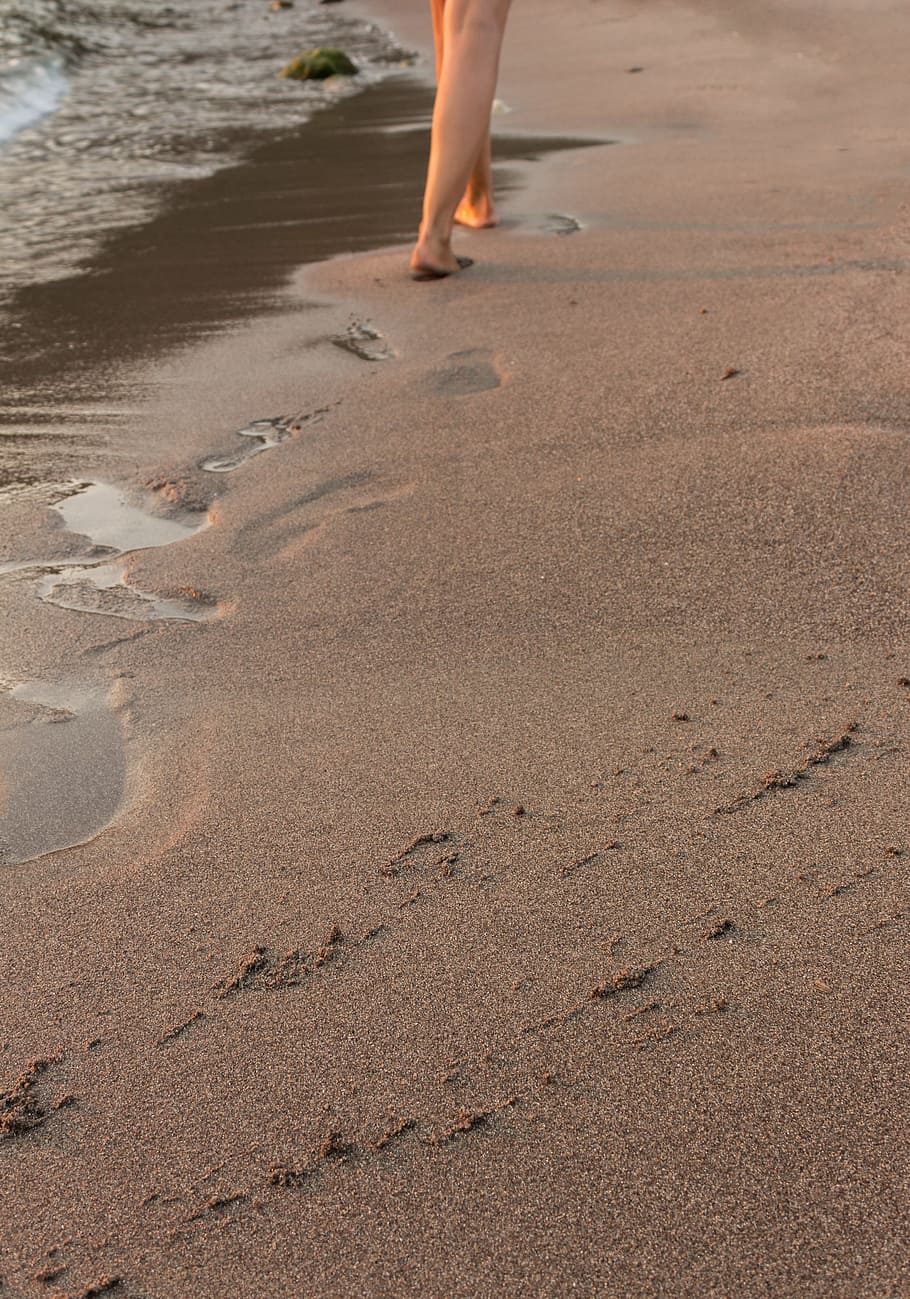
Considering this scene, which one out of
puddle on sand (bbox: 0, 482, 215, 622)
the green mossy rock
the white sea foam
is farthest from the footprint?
the green mossy rock

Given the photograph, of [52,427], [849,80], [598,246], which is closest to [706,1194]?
[52,427]

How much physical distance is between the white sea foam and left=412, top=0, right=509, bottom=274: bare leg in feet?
12.9

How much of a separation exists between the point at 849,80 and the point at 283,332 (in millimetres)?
3359

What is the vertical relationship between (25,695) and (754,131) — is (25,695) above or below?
below

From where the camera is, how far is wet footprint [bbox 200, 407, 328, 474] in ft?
7.95

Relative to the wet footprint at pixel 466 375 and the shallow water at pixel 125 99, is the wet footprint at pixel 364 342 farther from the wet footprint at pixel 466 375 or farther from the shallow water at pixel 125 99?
the shallow water at pixel 125 99

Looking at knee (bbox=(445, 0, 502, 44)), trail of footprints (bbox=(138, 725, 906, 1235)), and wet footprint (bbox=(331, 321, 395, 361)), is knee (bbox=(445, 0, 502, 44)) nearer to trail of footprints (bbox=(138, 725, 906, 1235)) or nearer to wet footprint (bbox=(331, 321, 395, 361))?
wet footprint (bbox=(331, 321, 395, 361))

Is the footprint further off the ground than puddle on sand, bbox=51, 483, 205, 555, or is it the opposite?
the footprint

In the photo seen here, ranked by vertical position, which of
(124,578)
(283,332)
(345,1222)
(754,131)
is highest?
(754,131)

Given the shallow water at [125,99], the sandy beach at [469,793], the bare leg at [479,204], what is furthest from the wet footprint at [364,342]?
the shallow water at [125,99]

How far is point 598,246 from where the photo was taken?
11.3 ft

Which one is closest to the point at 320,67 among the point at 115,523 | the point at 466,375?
the point at 466,375

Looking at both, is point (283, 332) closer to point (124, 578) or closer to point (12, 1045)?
point (124, 578)

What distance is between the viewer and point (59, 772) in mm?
1603
